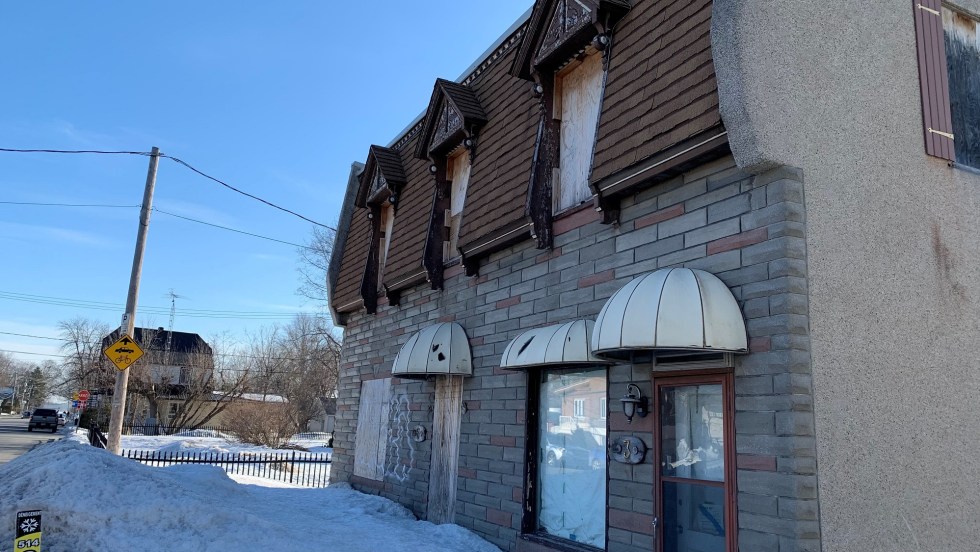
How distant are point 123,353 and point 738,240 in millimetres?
12142

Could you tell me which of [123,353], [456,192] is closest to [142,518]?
[456,192]

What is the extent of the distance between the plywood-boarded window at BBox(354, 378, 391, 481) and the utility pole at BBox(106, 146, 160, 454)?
14.9 feet

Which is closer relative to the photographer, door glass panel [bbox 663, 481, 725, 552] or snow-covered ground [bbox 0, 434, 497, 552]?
door glass panel [bbox 663, 481, 725, 552]

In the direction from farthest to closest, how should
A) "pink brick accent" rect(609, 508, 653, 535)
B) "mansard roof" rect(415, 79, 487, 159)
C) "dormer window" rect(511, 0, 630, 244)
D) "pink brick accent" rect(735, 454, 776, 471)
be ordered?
"mansard roof" rect(415, 79, 487, 159), "dormer window" rect(511, 0, 630, 244), "pink brick accent" rect(609, 508, 653, 535), "pink brick accent" rect(735, 454, 776, 471)

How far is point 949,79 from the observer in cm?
734

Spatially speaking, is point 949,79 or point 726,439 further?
point 949,79

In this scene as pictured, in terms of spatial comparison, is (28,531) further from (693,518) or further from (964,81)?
(964,81)

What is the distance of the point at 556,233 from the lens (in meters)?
8.38

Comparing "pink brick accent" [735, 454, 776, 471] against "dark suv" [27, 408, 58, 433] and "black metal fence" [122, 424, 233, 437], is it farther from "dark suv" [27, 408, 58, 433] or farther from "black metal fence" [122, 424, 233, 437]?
"dark suv" [27, 408, 58, 433]

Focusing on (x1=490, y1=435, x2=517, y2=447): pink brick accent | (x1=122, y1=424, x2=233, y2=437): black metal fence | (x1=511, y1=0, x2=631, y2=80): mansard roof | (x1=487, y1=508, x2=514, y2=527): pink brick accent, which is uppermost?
(x1=511, y1=0, x2=631, y2=80): mansard roof

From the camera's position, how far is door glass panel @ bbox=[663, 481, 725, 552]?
563 centimetres

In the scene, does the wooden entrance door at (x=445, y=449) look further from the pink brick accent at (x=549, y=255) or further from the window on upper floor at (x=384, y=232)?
the window on upper floor at (x=384, y=232)

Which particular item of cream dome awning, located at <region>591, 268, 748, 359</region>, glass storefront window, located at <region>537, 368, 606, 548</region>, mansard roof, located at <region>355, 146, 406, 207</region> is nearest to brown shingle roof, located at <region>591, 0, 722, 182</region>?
cream dome awning, located at <region>591, 268, 748, 359</region>

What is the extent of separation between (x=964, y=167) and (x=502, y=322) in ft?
17.7
